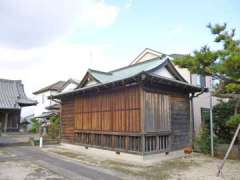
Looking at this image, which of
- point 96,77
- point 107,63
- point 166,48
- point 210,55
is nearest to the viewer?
point 210,55

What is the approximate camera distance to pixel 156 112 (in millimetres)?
9430

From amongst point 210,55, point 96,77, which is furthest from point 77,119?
point 210,55

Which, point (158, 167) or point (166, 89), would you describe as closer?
point (158, 167)

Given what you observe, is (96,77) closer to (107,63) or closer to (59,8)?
(59,8)

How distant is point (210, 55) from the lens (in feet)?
22.5

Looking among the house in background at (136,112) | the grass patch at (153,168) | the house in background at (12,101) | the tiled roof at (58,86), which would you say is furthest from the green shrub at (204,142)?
the tiled roof at (58,86)

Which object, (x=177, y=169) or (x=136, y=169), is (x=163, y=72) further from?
(x=136, y=169)

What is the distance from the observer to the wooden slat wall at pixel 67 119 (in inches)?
514

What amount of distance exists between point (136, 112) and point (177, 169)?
2.61 metres

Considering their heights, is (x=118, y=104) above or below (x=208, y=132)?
above

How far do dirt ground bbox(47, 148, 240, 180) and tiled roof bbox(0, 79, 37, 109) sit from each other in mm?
11959

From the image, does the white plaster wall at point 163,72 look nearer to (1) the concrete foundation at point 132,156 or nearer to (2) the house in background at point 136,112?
(2) the house in background at point 136,112

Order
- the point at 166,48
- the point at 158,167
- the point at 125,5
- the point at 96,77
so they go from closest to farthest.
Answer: the point at 158,167, the point at 125,5, the point at 96,77, the point at 166,48

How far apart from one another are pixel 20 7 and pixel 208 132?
10711 millimetres
